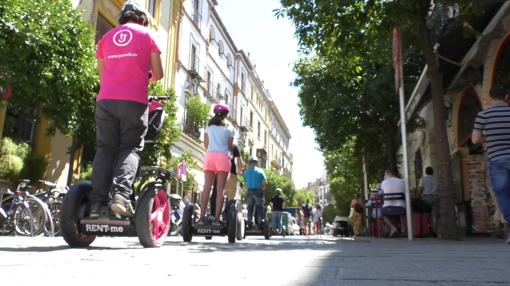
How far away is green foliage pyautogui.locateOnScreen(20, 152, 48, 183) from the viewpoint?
38.0 feet

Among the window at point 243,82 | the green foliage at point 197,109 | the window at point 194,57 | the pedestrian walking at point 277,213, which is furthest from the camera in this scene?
the window at point 243,82

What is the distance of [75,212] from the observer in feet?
12.9

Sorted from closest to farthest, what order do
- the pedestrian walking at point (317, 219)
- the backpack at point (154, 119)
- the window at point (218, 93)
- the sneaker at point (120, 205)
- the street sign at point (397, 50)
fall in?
the sneaker at point (120, 205), the backpack at point (154, 119), the street sign at point (397, 50), the pedestrian walking at point (317, 219), the window at point (218, 93)

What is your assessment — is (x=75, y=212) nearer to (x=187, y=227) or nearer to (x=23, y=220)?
(x=187, y=227)

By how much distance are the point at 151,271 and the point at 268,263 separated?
843 mm

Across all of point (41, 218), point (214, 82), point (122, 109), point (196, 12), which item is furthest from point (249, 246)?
point (214, 82)

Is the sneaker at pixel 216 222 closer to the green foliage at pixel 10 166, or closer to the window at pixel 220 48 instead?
the green foliage at pixel 10 166

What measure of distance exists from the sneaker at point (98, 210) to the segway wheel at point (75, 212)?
0.41ft

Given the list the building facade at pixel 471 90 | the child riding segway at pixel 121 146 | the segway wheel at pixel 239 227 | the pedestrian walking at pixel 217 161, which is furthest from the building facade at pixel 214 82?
the child riding segway at pixel 121 146

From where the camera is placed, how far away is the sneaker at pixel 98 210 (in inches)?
153

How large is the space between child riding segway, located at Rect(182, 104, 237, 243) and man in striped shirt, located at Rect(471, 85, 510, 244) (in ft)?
10.6

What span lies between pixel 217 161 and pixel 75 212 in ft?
8.47

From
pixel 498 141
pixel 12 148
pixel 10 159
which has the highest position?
pixel 12 148

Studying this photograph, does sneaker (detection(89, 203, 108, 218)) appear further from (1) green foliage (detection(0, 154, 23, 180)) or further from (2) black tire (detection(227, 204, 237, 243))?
(1) green foliage (detection(0, 154, 23, 180))
